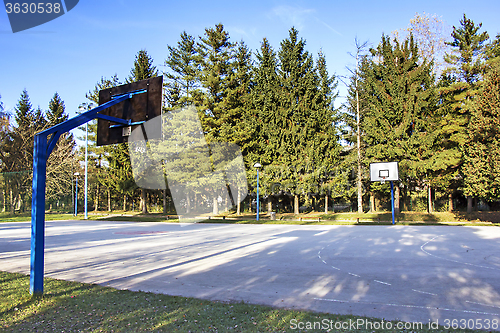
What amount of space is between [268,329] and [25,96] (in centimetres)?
6570

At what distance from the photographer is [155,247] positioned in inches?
447

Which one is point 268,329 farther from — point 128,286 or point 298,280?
point 128,286

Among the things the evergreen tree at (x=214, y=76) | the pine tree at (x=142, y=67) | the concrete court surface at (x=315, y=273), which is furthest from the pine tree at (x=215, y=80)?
the concrete court surface at (x=315, y=273)

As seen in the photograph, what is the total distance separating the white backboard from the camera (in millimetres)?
25381

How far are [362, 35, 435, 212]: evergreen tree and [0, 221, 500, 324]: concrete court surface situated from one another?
2060 centimetres

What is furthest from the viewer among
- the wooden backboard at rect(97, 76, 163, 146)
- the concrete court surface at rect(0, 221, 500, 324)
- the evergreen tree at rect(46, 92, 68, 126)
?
the evergreen tree at rect(46, 92, 68, 126)

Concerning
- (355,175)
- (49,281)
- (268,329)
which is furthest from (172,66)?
(268,329)

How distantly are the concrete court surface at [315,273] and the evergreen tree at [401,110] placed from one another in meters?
20.6

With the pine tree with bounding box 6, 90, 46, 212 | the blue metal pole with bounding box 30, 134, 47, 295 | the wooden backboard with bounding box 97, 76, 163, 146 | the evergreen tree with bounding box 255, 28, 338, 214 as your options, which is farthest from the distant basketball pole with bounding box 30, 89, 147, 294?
the pine tree with bounding box 6, 90, 46, 212

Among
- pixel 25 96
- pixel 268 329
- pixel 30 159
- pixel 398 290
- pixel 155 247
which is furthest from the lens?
pixel 25 96

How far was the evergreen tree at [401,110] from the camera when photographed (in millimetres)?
30031

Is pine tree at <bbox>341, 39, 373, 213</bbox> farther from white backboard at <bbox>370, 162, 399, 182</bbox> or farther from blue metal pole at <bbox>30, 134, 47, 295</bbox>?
blue metal pole at <bbox>30, 134, 47, 295</bbox>

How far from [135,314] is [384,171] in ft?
81.6

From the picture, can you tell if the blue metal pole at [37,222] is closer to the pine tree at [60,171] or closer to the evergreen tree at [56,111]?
the pine tree at [60,171]
